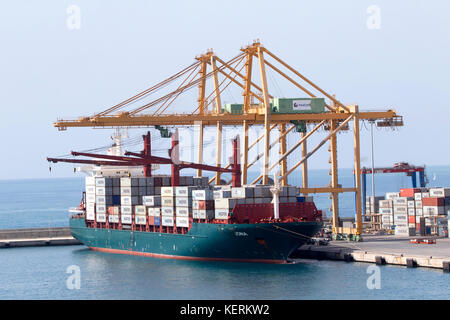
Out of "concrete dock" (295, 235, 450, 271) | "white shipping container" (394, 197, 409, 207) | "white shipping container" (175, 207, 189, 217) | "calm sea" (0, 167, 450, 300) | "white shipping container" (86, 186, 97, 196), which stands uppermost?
"white shipping container" (86, 186, 97, 196)

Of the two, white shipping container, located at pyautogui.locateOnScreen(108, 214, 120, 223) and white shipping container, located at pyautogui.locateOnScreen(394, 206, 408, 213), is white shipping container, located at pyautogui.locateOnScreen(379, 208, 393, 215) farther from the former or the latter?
white shipping container, located at pyautogui.locateOnScreen(108, 214, 120, 223)

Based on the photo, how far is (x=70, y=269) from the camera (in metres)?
68.5

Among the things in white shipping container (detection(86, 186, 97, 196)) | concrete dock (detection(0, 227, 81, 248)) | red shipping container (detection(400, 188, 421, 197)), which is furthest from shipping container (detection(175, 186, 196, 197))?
concrete dock (detection(0, 227, 81, 248))

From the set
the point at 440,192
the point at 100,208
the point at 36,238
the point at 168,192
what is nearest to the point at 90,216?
the point at 100,208

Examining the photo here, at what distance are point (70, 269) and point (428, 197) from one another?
31771 mm

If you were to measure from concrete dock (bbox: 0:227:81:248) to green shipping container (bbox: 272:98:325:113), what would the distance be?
93.2 ft

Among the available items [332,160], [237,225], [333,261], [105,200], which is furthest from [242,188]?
[105,200]

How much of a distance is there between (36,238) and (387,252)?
132ft

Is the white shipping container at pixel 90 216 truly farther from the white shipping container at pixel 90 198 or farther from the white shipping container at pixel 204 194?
the white shipping container at pixel 204 194

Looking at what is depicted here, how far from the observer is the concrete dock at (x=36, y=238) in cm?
8769

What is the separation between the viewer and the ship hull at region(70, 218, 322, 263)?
64.6 m

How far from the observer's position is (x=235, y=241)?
6544 centimetres
